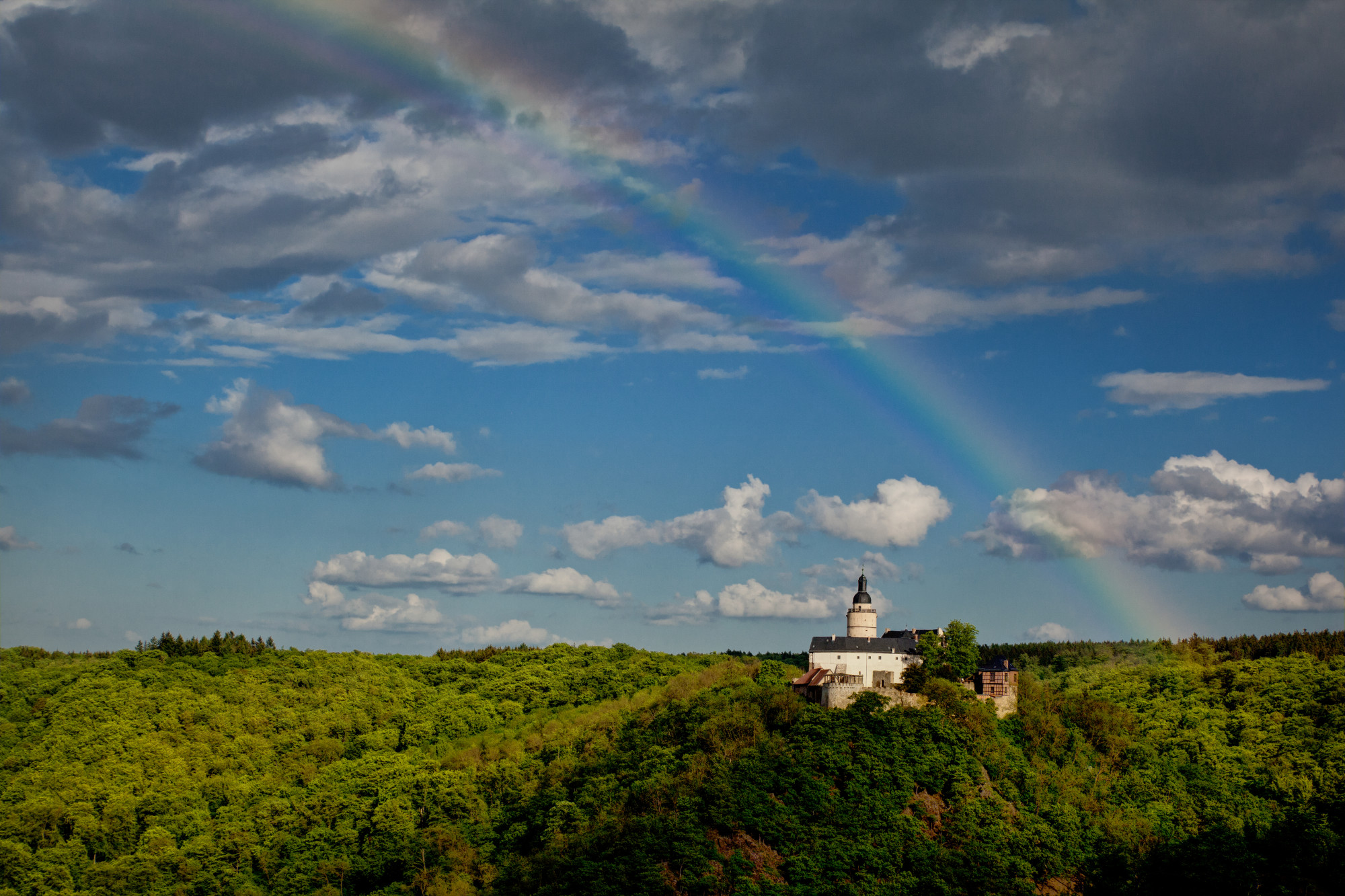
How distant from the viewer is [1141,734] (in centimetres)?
13388

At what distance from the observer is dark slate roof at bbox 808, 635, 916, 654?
125 meters

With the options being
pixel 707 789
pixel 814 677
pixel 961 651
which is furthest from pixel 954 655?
pixel 707 789

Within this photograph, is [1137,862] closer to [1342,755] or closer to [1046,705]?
[1046,705]

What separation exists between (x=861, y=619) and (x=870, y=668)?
6142mm

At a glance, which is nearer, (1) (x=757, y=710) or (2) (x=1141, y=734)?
(1) (x=757, y=710)

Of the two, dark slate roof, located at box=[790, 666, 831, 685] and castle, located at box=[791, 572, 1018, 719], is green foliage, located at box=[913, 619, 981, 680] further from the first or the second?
dark slate roof, located at box=[790, 666, 831, 685]

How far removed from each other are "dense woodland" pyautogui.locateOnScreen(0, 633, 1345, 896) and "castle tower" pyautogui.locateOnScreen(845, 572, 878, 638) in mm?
11573

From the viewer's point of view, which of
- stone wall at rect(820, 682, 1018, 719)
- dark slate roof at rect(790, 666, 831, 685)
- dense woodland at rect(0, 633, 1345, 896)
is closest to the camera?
dense woodland at rect(0, 633, 1345, 896)

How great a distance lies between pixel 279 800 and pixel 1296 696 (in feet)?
419

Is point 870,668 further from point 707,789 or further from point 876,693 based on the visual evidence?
point 707,789

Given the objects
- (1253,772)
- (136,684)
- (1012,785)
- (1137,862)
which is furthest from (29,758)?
(1253,772)

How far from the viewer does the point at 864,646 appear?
414 feet

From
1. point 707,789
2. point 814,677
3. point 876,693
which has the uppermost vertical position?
point 814,677

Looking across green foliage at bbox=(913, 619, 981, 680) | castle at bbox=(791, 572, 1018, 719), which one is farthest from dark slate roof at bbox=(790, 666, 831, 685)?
green foliage at bbox=(913, 619, 981, 680)
